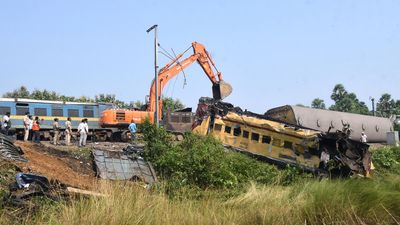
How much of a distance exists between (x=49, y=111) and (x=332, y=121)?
20482mm

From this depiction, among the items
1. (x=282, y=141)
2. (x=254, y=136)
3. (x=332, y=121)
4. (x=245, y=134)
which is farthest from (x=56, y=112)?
(x=282, y=141)

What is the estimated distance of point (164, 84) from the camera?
3572 centimetres

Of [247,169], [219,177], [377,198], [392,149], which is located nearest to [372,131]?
[392,149]

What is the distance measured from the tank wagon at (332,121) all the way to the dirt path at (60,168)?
1576 cm

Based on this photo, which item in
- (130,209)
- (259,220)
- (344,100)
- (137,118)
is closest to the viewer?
(130,209)

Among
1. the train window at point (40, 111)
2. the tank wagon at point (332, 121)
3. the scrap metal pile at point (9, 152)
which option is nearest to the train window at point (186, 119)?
the tank wagon at point (332, 121)

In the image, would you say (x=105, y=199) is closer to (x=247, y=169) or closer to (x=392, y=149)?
(x=247, y=169)

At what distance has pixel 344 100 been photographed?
Answer: 7294 cm

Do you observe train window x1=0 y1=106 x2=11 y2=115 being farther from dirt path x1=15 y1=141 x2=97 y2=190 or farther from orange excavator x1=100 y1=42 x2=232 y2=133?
dirt path x1=15 y1=141 x2=97 y2=190

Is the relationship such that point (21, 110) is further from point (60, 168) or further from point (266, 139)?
point (60, 168)

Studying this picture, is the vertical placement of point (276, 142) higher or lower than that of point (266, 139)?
lower

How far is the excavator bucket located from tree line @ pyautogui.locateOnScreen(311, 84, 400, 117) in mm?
36607

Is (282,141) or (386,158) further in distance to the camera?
(386,158)

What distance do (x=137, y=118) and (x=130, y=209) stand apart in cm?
2779
